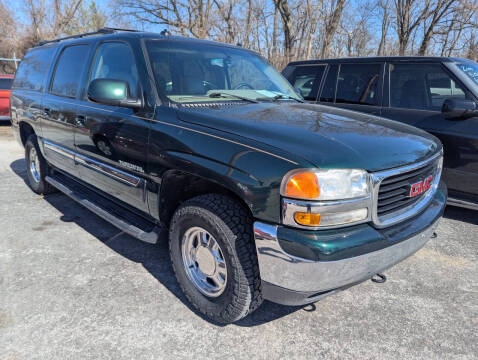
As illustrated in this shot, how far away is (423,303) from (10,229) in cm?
400

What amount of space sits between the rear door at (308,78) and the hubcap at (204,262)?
359 centimetres

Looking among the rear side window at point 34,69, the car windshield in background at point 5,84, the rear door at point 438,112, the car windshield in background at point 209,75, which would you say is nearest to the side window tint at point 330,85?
the rear door at point 438,112

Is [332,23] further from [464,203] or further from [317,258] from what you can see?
[317,258]

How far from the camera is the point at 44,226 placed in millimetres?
3973

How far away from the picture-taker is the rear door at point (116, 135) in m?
2.76

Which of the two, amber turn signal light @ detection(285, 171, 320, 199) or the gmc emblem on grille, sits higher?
amber turn signal light @ detection(285, 171, 320, 199)

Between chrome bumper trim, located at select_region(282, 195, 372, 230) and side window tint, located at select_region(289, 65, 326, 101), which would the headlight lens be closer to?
chrome bumper trim, located at select_region(282, 195, 372, 230)

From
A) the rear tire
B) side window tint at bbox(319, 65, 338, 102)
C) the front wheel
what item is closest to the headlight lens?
the front wheel

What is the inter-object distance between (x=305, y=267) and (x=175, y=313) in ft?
3.77

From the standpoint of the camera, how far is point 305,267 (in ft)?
6.14

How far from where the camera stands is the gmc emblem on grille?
235cm

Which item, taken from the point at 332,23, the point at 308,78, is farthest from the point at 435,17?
the point at 308,78

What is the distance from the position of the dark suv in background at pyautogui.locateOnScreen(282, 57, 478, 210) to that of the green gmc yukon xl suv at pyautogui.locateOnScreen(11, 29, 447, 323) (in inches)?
50.1

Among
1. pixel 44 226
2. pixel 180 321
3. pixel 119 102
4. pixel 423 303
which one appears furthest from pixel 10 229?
pixel 423 303
